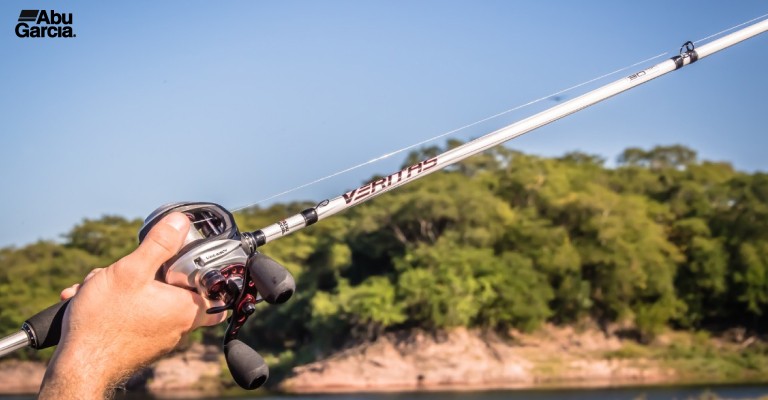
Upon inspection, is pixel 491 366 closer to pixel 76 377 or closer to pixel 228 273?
pixel 228 273

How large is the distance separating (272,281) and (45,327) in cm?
56

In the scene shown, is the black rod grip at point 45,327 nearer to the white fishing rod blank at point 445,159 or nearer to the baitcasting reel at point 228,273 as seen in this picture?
the baitcasting reel at point 228,273

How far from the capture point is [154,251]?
5.77ft

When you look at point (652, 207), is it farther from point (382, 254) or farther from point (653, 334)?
point (382, 254)

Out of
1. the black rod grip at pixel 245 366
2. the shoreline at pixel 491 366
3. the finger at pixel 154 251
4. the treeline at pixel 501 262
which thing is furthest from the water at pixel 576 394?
the finger at pixel 154 251

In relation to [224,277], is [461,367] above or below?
above

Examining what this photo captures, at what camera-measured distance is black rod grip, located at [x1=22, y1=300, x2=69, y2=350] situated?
6.88 feet

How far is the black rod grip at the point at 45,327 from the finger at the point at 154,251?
411mm

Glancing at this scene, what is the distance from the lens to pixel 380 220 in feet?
147

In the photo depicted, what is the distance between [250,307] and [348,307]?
39.8 metres

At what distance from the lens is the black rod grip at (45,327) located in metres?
2.10

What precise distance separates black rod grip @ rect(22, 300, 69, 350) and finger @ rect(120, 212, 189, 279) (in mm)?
411

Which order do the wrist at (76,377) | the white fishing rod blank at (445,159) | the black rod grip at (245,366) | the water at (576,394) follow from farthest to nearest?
the water at (576,394), the white fishing rod blank at (445,159), the black rod grip at (245,366), the wrist at (76,377)

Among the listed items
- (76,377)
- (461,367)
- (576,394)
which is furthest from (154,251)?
(461,367)
